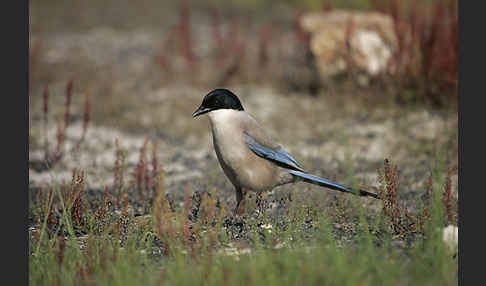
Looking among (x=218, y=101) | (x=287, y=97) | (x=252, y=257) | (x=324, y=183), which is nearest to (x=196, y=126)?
(x=287, y=97)

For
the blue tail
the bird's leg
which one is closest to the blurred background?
the bird's leg

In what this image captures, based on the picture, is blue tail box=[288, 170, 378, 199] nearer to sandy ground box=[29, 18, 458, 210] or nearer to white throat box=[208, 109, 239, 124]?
white throat box=[208, 109, 239, 124]

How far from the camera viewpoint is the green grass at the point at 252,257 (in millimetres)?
2869

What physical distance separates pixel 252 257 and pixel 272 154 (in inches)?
45.0

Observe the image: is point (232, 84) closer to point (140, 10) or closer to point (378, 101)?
point (378, 101)

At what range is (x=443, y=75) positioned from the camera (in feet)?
22.8

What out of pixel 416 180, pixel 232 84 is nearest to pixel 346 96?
pixel 232 84

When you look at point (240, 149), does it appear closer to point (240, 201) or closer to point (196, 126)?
point (240, 201)

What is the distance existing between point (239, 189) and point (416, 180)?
1.90 meters

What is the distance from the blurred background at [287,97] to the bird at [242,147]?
4.01 ft

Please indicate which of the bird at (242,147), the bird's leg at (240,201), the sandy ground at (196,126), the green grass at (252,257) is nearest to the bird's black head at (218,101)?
the bird at (242,147)

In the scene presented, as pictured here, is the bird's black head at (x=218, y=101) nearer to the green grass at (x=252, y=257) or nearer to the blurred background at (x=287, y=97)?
the green grass at (x=252, y=257)

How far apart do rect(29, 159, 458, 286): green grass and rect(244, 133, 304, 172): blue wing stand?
395 millimetres

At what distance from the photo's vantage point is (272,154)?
4.17m
